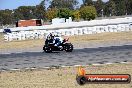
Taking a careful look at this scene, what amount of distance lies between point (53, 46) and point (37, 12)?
423ft

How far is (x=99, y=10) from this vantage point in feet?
460

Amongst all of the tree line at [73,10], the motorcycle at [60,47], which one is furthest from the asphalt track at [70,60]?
the tree line at [73,10]

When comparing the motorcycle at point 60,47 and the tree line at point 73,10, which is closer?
the motorcycle at point 60,47

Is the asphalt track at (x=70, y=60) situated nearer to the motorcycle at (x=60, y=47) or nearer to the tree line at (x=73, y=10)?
the motorcycle at (x=60, y=47)

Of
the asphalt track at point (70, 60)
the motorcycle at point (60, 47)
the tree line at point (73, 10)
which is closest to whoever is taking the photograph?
the asphalt track at point (70, 60)

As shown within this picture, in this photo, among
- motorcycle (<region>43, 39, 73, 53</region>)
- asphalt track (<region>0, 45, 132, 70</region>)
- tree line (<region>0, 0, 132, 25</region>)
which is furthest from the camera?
tree line (<region>0, 0, 132, 25</region>)

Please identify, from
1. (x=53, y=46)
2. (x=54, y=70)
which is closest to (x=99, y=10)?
(x=53, y=46)

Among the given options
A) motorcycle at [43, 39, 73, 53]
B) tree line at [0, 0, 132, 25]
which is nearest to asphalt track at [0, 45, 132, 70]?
motorcycle at [43, 39, 73, 53]

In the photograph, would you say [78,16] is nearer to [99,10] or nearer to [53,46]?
[99,10]

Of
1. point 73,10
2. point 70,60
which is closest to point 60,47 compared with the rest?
point 70,60

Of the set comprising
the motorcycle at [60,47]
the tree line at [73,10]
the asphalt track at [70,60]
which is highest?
the tree line at [73,10]

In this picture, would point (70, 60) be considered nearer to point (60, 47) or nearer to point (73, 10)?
point (60, 47)

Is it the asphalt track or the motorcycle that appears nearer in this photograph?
the asphalt track

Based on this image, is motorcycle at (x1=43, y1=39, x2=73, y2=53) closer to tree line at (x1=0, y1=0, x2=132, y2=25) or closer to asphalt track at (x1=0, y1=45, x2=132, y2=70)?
asphalt track at (x1=0, y1=45, x2=132, y2=70)
